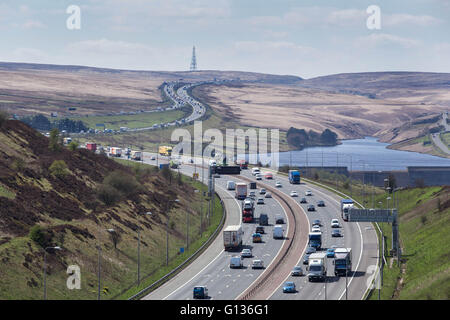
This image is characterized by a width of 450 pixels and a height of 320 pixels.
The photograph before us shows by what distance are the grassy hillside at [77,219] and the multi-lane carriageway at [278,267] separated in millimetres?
6438

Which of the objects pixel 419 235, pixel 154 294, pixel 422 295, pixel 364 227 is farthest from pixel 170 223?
pixel 422 295

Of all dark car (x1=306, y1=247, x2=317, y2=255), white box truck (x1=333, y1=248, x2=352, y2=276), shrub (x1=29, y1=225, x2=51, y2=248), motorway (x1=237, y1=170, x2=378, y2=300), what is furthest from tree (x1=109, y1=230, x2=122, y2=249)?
white box truck (x1=333, y1=248, x2=352, y2=276)

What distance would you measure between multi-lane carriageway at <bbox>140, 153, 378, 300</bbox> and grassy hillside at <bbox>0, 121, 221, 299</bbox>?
6438mm

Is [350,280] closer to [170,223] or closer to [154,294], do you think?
[154,294]

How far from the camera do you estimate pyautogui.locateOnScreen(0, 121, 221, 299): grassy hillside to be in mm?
98938

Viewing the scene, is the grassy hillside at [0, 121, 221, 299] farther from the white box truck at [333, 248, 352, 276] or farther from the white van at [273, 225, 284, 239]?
the white box truck at [333, 248, 352, 276]

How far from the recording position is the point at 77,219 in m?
128

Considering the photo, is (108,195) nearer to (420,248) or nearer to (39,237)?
(39,237)

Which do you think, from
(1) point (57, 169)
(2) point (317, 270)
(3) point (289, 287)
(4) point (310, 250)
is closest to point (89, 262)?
(3) point (289, 287)

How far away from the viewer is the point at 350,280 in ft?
320

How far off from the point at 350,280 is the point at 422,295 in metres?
15.3

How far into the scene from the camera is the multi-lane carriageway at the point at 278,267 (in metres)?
91.4

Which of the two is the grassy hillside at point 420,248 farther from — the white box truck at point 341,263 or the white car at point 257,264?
the white car at point 257,264

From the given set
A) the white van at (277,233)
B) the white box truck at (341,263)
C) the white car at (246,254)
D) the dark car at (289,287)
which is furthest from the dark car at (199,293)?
the white van at (277,233)
